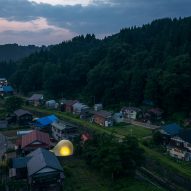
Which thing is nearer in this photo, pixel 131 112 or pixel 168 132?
pixel 168 132

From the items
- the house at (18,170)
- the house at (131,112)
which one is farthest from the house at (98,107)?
the house at (18,170)

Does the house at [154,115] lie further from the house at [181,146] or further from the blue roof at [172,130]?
the house at [181,146]

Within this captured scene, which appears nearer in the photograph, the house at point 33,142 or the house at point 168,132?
Result: the house at point 33,142

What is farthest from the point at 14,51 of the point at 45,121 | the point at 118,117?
the point at 118,117

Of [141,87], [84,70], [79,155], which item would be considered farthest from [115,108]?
[79,155]

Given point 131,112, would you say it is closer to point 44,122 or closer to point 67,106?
point 67,106

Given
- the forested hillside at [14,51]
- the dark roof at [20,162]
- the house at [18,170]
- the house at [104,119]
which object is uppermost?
the forested hillside at [14,51]

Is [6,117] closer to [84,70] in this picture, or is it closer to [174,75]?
[84,70]

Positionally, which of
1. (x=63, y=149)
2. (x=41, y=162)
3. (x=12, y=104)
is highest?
(x=12, y=104)
